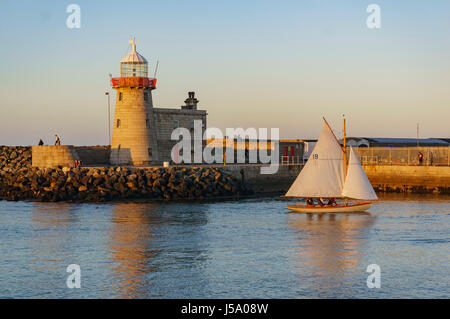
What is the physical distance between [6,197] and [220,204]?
50.3ft

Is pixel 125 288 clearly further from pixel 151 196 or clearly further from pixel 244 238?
pixel 151 196

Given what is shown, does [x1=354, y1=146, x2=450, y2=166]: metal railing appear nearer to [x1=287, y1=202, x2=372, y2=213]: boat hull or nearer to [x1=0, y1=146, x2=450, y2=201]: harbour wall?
[x1=0, y1=146, x2=450, y2=201]: harbour wall

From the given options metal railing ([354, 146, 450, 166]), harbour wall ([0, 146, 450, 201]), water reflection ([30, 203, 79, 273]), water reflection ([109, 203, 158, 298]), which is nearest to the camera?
water reflection ([109, 203, 158, 298])

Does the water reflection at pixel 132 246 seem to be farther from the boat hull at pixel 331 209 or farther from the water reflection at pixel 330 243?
the boat hull at pixel 331 209

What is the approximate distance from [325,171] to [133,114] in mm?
18607

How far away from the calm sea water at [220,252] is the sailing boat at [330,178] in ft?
2.81

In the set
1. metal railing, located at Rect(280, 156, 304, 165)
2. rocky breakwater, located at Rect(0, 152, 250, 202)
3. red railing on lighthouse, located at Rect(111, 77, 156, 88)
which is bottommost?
rocky breakwater, located at Rect(0, 152, 250, 202)

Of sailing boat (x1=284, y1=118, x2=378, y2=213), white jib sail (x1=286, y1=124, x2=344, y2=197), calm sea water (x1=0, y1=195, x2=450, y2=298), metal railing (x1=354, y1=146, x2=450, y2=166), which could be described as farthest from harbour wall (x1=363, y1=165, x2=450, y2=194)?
white jib sail (x1=286, y1=124, x2=344, y2=197)

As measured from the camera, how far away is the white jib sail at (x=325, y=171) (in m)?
37.3

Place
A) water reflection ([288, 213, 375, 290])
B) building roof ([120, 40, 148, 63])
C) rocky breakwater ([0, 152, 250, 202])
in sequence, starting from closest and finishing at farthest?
water reflection ([288, 213, 375, 290]) → rocky breakwater ([0, 152, 250, 202]) → building roof ([120, 40, 148, 63])

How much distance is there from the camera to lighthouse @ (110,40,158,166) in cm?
5000

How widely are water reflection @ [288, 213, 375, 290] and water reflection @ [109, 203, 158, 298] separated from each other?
5.44 meters

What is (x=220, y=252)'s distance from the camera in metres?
25.1
